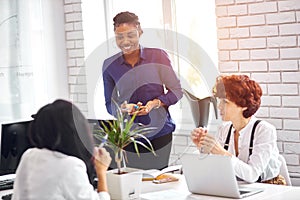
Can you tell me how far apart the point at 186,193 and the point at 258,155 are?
40 cm

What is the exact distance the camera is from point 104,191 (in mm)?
2203

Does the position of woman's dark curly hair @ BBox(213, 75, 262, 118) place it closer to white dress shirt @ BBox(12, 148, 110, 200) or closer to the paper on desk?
the paper on desk

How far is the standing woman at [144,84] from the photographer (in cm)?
328

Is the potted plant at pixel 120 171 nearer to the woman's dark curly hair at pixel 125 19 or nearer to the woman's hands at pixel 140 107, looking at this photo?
the woman's hands at pixel 140 107

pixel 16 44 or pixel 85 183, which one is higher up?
pixel 16 44

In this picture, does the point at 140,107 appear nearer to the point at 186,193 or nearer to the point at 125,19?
the point at 125,19

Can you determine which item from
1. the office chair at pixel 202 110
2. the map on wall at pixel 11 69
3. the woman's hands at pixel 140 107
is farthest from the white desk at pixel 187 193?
the map on wall at pixel 11 69

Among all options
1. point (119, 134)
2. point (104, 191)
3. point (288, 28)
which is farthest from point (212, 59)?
point (104, 191)

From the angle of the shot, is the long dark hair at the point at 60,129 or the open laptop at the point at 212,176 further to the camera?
the open laptop at the point at 212,176

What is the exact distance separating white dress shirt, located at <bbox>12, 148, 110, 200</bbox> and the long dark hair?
28mm

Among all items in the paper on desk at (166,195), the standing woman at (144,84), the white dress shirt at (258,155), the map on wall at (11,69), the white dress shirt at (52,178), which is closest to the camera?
the white dress shirt at (52,178)

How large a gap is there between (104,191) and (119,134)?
0.31m

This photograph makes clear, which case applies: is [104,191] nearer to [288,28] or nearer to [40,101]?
[288,28]

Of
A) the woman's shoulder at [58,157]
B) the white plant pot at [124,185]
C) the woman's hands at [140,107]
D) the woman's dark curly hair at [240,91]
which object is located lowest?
the white plant pot at [124,185]
